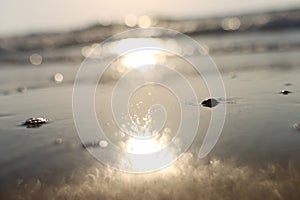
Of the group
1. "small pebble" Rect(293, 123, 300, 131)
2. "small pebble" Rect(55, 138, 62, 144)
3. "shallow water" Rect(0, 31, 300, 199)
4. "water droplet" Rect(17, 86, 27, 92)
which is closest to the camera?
"shallow water" Rect(0, 31, 300, 199)

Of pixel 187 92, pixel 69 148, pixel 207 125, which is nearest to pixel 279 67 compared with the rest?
pixel 187 92

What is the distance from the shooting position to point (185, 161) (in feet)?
22.8

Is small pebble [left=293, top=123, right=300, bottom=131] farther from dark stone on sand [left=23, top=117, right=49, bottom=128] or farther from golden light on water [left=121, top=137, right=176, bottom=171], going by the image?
dark stone on sand [left=23, top=117, right=49, bottom=128]

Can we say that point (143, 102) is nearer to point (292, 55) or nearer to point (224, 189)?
point (224, 189)

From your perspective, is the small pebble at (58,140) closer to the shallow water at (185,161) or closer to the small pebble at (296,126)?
the shallow water at (185,161)

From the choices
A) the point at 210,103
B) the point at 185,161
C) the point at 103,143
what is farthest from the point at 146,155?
the point at 210,103

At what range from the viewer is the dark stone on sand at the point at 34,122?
32.3 feet

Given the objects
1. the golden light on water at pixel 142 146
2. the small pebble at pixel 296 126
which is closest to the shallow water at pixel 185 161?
the small pebble at pixel 296 126

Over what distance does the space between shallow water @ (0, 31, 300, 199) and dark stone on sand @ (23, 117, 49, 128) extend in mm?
165

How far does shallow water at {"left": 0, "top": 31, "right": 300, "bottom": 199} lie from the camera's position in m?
5.86

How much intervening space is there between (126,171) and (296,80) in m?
8.38

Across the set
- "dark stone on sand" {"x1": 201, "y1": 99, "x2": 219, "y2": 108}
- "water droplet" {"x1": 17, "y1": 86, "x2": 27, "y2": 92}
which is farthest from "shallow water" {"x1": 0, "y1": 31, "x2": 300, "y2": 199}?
"water droplet" {"x1": 17, "y1": 86, "x2": 27, "y2": 92}

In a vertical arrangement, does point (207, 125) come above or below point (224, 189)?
above

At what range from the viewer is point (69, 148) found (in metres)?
8.04
